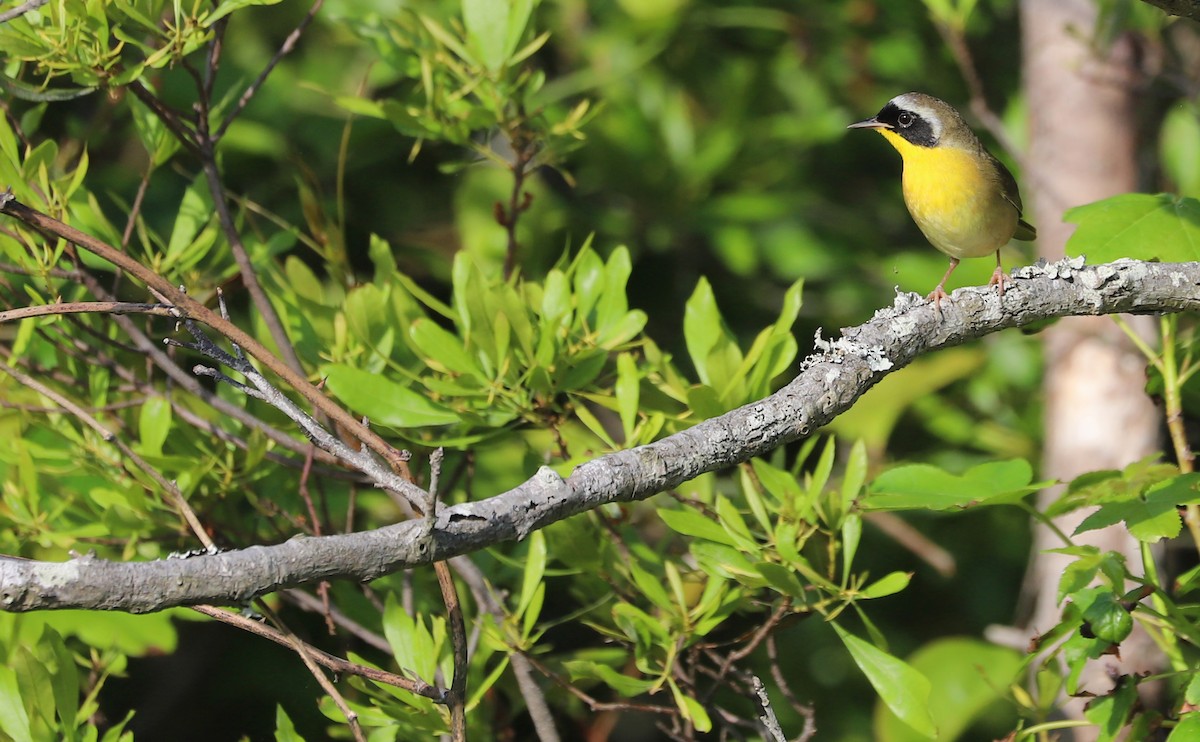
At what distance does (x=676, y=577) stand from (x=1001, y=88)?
3.15m

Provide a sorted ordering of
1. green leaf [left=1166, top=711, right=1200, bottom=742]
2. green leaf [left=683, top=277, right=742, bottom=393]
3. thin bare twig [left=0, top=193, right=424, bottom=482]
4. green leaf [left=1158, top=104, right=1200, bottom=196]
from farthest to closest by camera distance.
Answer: green leaf [left=1158, top=104, right=1200, bottom=196] < green leaf [left=683, top=277, right=742, bottom=393] < green leaf [left=1166, top=711, right=1200, bottom=742] < thin bare twig [left=0, top=193, right=424, bottom=482]

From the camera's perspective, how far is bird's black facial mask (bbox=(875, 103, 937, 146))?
295 cm

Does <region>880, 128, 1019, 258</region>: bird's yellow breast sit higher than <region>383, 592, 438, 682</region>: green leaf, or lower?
higher

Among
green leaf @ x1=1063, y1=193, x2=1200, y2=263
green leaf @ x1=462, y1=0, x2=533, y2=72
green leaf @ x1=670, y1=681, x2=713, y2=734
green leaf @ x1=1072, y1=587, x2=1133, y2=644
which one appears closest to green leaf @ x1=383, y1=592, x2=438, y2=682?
green leaf @ x1=670, y1=681, x2=713, y2=734

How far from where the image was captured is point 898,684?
6.01 ft

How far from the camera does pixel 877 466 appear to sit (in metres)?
3.72

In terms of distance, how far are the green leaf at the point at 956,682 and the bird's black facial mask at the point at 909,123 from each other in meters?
1.37

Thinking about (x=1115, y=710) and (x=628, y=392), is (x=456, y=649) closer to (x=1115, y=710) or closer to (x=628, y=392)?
(x=628, y=392)

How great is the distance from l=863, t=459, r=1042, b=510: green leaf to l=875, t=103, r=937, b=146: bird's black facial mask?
1.24 m

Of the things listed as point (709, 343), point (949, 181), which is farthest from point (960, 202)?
point (709, 343)

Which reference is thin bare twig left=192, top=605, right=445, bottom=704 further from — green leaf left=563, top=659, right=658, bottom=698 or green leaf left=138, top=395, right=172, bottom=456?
green leaf left=138, top=395, right=172, bottom=456

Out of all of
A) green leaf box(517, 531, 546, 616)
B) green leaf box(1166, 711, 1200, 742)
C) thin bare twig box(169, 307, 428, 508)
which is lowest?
green leaf box(517, 531, 546, 616)

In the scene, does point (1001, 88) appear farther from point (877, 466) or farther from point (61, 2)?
point (61, 2)

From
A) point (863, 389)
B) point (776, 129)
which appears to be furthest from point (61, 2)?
point (776, 129)
